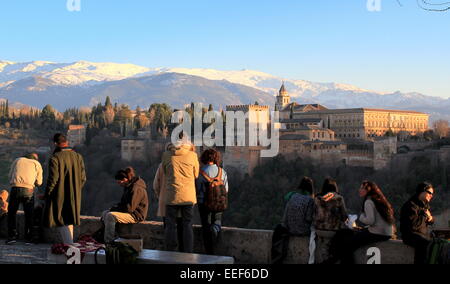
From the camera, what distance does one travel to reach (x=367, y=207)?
693 cm

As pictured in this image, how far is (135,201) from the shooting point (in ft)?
27.0

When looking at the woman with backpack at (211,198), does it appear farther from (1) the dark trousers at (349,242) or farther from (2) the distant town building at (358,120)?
(2) the distant town building at (358,120)

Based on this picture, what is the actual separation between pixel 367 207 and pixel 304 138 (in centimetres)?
6497

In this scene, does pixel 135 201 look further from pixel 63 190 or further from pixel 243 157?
pixel 243 157

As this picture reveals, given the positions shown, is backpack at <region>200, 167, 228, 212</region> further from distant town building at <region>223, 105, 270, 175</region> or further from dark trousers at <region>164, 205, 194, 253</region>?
distant town building at <region>223, 105, 270, 175</region>

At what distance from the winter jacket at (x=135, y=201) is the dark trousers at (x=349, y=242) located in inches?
100

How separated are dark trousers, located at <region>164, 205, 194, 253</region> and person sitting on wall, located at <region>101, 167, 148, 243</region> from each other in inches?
26.3

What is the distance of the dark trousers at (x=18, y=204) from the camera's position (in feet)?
28.0

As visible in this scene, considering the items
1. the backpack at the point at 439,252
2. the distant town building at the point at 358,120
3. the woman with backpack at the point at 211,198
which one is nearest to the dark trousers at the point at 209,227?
the woman with backpack at the point at 211,198

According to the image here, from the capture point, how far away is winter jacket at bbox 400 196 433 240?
22.2 ft

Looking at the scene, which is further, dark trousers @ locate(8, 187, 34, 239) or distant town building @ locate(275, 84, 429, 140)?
distant town building @ locate(275, 84, 429, 140)

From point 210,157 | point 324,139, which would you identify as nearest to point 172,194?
point 210,157

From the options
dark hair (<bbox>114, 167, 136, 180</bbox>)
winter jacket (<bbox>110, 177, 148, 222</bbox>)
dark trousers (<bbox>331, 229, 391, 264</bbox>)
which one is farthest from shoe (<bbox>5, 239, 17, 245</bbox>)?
dark trousers (<bbox>331, 229, 391, 264</bbox>)
